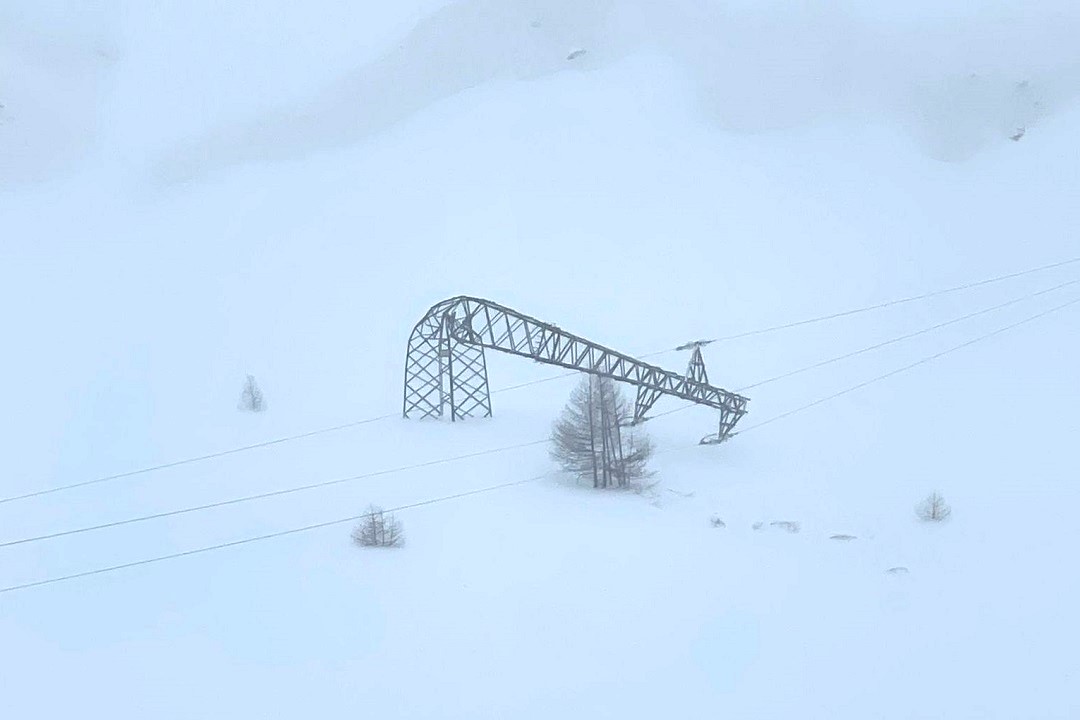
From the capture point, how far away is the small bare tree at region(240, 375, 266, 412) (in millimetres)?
25469

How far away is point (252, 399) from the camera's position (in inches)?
1003

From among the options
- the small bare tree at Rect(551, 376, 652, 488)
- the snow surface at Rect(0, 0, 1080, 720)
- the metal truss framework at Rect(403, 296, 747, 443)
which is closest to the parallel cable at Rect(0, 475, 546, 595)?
the snow surface at Rect(0, 0, 1080, 720)

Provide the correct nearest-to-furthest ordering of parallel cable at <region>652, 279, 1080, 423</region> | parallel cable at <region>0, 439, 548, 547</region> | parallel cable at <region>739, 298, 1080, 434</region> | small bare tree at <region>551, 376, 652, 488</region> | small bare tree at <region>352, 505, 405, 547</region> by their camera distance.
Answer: small bare tree at <region>352, 505, 405, 547</region> < parallel cable at <region>0, 439, 548, 547</region> < small bare tree at <region>551, 376, 652, 488</region> < parallel cable at <region>739, 298, 1080, 434</region> < parallel cable at <region>652, 279, 1080, 423</region>

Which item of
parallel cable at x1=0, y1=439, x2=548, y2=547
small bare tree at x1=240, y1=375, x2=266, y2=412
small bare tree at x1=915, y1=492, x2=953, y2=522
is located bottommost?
small bare tree at x1=915, y1=492, x2=953, y2=522

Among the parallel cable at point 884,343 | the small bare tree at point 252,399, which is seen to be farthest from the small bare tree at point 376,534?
the parallel cable at point 884,343

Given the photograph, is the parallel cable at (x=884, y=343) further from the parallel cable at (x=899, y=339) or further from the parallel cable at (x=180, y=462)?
the parallel cable at (x=180, y=462)

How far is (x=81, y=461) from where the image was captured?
2233cm

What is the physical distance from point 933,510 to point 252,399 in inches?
632

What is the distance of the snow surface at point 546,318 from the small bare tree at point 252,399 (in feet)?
1.81

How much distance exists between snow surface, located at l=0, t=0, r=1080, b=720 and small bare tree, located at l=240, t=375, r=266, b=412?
0.55m

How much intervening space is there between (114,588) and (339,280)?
1873cm

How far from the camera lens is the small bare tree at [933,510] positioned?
21688 mm

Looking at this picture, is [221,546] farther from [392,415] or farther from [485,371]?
[485,371]

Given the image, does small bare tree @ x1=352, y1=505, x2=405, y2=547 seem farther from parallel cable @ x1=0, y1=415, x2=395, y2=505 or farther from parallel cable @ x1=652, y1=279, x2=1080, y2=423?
parallel cable @ x1=652, y1=279, x2=1080, y2=423
